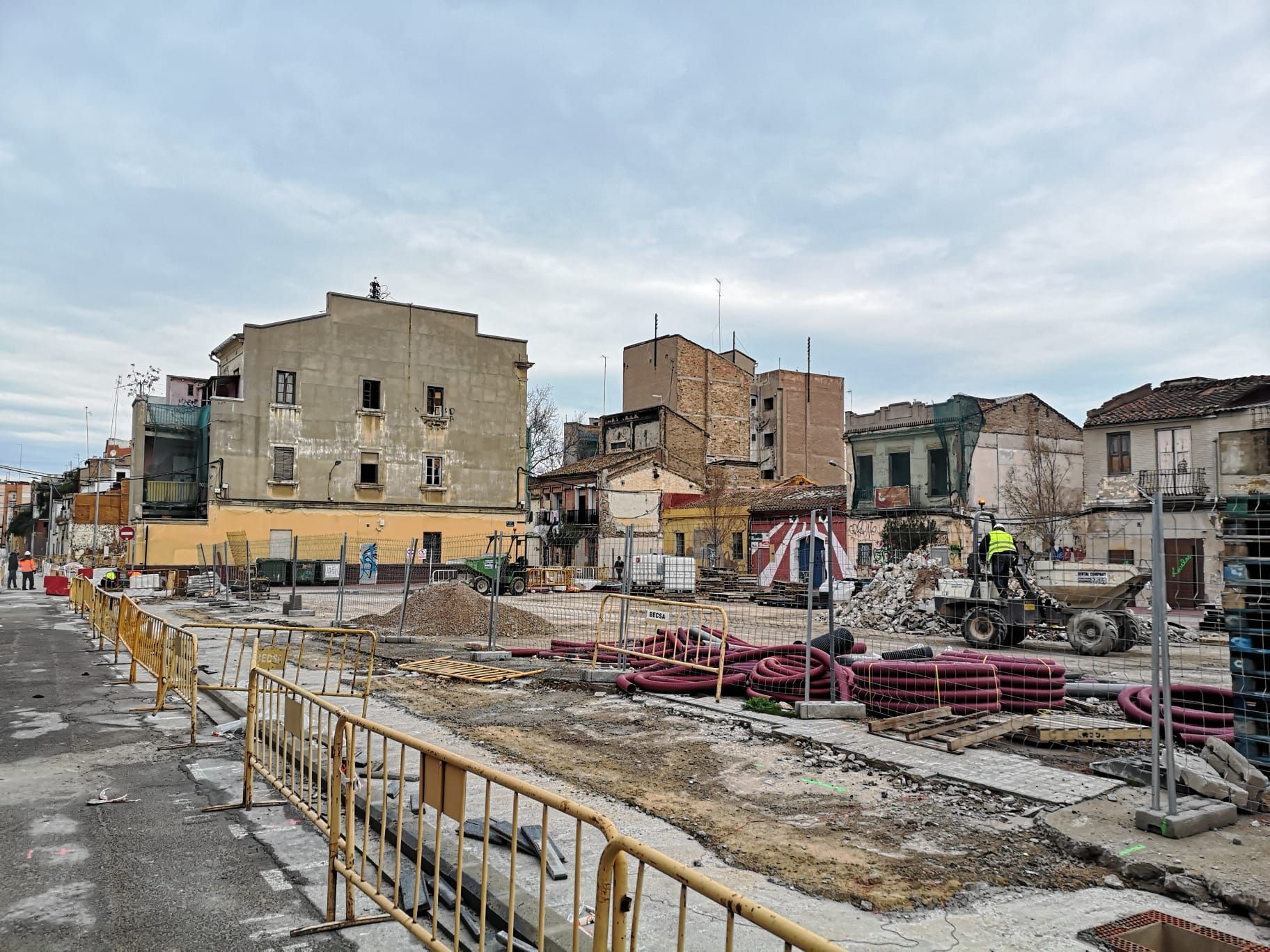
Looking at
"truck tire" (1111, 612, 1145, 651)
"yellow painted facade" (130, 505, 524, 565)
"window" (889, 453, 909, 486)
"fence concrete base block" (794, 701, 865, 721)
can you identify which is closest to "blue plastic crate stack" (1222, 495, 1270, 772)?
"fence concrete base block" (794, 701, 865, 721)

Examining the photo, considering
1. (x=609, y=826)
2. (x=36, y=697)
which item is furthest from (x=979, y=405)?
(x=609, y=826)

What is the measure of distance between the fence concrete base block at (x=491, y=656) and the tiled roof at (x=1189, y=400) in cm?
3024

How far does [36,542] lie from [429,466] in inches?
2419

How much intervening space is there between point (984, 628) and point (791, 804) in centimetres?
1336

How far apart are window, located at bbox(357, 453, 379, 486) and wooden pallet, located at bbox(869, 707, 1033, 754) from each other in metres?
39.6

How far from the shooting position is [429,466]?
46.6m

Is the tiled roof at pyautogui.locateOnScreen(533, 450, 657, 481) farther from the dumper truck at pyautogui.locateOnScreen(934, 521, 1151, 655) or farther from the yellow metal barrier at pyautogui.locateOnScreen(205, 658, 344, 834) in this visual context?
the yellow metal barrier at pyautogui.locateOnScreen(205, 658, 344, 834)

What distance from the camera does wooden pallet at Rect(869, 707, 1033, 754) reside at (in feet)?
25.2

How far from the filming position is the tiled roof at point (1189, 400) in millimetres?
32062

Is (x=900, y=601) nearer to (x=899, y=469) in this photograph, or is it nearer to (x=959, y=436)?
(x=959, y=436)

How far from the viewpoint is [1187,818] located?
5.23 m

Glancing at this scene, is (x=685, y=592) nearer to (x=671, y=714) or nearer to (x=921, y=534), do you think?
(x=921, y=534)

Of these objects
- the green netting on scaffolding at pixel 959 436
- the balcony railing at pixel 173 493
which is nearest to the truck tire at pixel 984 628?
the green netting on scaffolding at pixel 959 436

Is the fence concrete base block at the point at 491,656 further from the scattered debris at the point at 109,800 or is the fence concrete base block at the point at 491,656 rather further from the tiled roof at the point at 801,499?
the tiled roof at the point at 801,499
